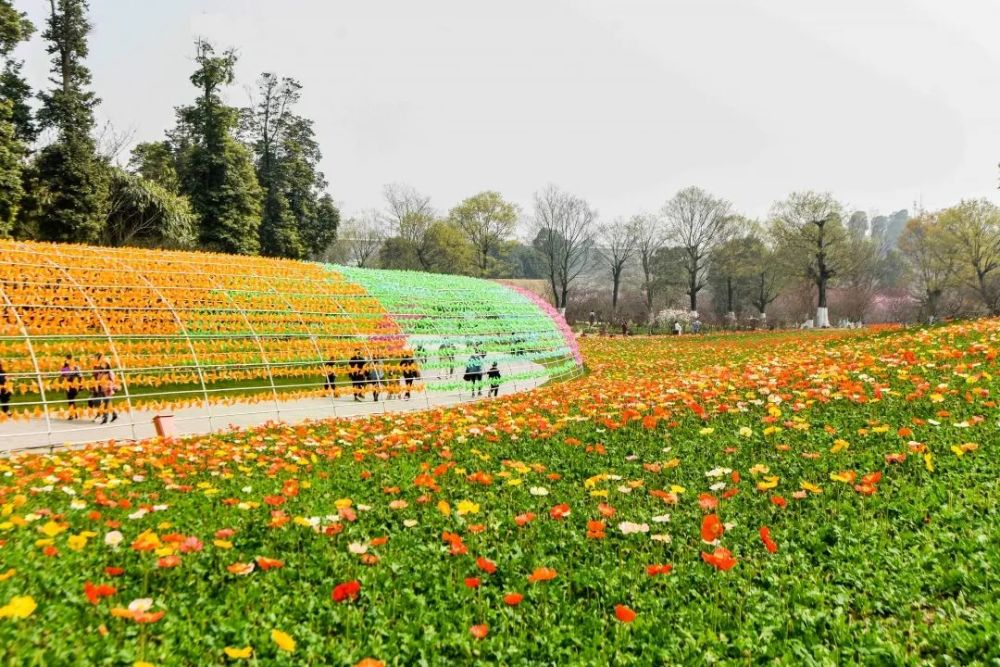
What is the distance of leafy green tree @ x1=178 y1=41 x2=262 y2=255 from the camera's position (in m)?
40.1

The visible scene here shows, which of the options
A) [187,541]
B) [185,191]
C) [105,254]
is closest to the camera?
[187,541]

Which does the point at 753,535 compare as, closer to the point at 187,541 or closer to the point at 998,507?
the point at 998,507

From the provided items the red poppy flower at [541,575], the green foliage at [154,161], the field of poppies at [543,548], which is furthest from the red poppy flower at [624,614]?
the green foliage at [154,161]

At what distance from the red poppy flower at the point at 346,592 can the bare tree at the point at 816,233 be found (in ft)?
179

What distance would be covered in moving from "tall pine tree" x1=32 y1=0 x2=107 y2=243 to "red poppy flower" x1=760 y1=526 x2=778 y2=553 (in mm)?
37657

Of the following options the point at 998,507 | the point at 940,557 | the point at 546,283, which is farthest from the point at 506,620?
the point at 546,283

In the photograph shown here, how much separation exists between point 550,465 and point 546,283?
70393 millimetres

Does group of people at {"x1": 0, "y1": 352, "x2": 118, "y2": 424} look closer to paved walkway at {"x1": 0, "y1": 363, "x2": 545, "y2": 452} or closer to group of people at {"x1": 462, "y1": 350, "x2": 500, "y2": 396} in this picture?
paved walkway at {"x1": 0, "y1": 363, "x2": 545, "y2": 452}

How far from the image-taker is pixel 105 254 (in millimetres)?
15297

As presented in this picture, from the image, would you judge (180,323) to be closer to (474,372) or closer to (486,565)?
(474,372)

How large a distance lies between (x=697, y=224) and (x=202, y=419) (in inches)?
2512

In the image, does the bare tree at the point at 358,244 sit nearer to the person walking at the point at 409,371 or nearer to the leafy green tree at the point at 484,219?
the leafy green tree at the point at 484,219

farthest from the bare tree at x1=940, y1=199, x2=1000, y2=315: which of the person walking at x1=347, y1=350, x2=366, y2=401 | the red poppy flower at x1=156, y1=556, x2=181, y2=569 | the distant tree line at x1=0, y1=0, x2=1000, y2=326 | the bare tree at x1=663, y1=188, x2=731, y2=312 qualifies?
the red poppy flower at x1=156, y1=556, x2=181, y2=569

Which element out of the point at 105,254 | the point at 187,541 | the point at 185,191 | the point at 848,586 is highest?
the point at 185,191
